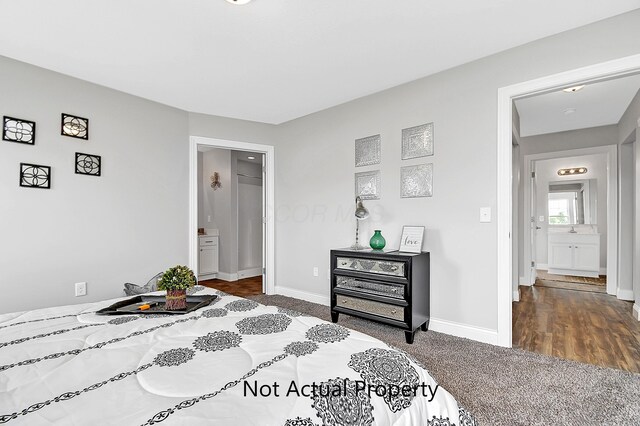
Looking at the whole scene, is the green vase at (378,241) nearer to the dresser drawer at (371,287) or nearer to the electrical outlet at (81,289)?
the dresser drawer at (371,287)

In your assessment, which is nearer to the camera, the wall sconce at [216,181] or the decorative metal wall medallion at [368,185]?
the decorative metal wall medallion at [368,185]

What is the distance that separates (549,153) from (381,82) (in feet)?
11.7

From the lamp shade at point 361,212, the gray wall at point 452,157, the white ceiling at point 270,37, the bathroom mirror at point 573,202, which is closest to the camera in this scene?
the white ceiling at point 270,37

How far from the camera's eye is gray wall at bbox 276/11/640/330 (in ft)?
7.91

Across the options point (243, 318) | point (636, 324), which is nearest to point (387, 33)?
point (243, 318)

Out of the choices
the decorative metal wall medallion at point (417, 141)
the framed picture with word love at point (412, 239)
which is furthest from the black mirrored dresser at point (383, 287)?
the decorative metal wall medallion at point (417, 141)

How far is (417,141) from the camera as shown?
10.3ft

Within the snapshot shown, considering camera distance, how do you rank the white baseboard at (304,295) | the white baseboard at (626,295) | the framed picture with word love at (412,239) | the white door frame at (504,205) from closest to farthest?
the white door frame at (504,205), the framed picture with word love at (412,239), the white baseboard at (304,295), the white baseboard at (626,295)

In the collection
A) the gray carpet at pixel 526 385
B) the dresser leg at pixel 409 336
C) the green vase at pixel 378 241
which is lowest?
the gray carpet at pixel 526 385

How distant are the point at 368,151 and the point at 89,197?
2.89 m

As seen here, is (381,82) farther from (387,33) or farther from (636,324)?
(636,324)

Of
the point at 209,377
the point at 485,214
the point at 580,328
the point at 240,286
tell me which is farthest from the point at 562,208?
the point at 209,377

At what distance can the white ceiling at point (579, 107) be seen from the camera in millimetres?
3352

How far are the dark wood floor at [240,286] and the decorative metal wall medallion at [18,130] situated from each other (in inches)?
112
